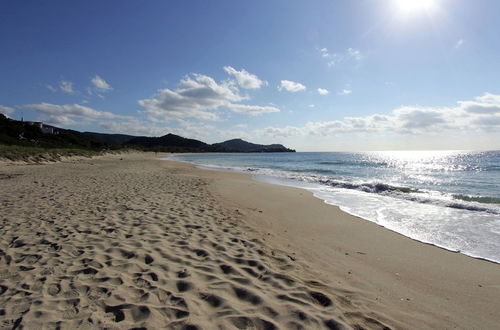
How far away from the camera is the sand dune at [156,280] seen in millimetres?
2799

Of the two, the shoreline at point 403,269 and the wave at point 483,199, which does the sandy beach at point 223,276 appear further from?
the wave at point 483,199

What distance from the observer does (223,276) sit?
377cm

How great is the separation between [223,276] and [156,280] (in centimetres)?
91

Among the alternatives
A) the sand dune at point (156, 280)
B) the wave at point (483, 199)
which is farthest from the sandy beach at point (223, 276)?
the wave at point (483, 199)

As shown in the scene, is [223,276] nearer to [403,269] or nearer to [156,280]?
[156,280]

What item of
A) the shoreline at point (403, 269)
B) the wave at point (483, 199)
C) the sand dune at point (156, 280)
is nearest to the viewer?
the sand dune at point (156, 280)

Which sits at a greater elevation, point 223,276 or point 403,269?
point 223,276

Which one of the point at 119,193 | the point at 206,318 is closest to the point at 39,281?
the point at 206,318

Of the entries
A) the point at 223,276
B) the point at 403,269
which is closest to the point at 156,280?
the point at 223,276

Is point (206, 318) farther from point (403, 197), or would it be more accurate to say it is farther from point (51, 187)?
point (403, 197)

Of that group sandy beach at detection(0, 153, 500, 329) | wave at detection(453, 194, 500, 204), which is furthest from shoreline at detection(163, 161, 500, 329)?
wave at detection(453, 194, 500, 204)

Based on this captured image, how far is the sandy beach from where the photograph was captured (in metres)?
2.87

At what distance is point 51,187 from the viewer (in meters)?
11.0

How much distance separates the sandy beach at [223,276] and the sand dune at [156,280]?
17mm
